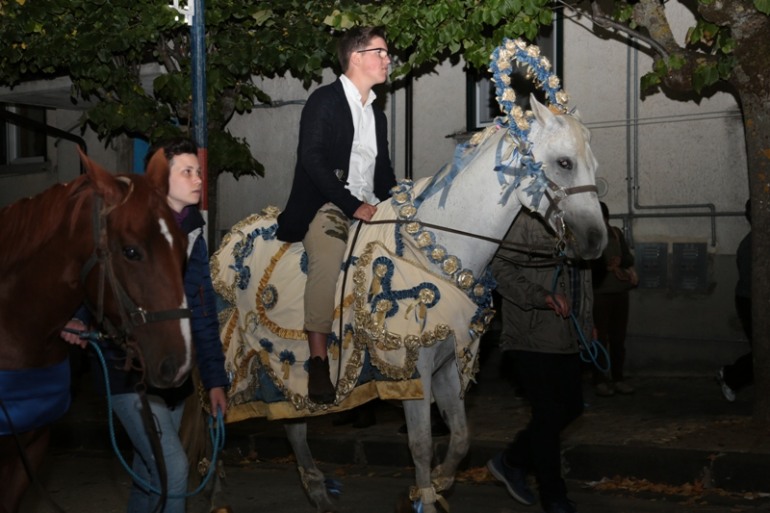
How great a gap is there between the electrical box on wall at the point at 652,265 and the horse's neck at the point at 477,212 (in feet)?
23.6

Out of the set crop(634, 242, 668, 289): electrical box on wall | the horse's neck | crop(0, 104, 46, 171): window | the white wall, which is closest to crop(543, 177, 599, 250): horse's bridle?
the horse's neck

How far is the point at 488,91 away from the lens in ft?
49.0

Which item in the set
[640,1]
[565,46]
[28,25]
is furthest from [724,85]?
[28,25]

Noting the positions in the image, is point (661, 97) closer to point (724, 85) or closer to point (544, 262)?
point (724, 85)

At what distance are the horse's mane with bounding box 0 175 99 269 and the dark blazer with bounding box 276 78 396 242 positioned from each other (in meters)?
2.31

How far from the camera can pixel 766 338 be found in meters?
9.27

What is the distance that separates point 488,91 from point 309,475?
843cm

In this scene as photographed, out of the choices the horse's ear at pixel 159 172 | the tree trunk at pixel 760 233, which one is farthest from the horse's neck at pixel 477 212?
the tree trunk at pixel 760 233

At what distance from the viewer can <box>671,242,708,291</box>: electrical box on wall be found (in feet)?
42.8

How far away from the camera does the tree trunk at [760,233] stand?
9273 mm

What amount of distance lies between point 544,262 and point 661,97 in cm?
689

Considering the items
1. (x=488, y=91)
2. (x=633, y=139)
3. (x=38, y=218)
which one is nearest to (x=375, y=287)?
(x=38, y=218)

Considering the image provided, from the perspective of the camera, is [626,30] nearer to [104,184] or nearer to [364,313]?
[364,313]

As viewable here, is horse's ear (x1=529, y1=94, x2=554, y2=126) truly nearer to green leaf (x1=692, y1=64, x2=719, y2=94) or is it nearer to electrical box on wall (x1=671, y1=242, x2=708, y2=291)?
green leaf (x1=692, y1=64, x2=719, y2=94)
